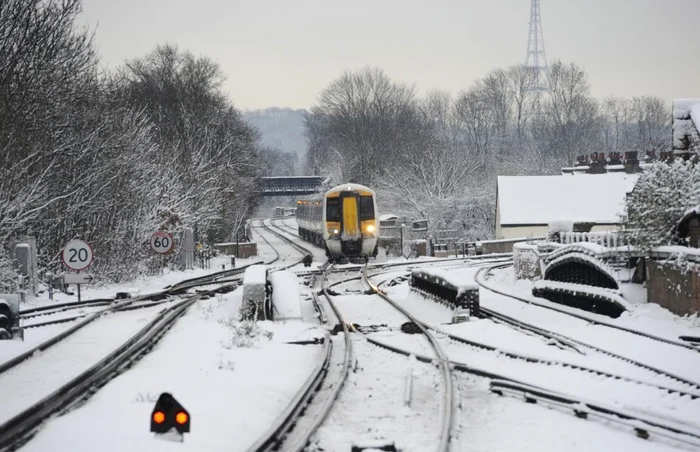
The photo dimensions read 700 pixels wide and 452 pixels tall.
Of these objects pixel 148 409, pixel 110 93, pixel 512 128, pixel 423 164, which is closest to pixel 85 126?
pixel 110 93

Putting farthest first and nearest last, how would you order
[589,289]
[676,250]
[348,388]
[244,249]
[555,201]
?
[555,201]
[244,249]
[589,289]
[676,250]
[348,388]

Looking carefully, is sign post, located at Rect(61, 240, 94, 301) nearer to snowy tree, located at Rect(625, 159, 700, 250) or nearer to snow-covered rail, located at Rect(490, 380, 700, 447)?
snow-covered rail, located at Rect(490, 380, 700, 447)

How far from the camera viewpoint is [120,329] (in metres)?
15.3

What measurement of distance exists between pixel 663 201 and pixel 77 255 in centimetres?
1357

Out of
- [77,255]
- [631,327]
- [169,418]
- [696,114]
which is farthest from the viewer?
[696,114]

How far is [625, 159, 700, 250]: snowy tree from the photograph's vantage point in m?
17.8

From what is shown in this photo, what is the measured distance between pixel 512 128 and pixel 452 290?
8745 cm

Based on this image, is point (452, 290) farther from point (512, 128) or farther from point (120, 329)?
point (512, 128)

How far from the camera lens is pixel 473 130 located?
101812 mm

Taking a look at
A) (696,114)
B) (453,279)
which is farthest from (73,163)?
(696,114)

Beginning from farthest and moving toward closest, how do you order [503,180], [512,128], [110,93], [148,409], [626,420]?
[512,128]
[503,180]
[110,93]
[148,409]
[626,420]

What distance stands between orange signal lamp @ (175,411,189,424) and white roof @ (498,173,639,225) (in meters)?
44.2

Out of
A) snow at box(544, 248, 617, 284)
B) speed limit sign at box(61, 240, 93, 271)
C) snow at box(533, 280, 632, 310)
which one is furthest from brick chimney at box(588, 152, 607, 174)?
speed limit sign at box(61, 240, 93, 271)

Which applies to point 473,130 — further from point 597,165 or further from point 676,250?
point 676,250
